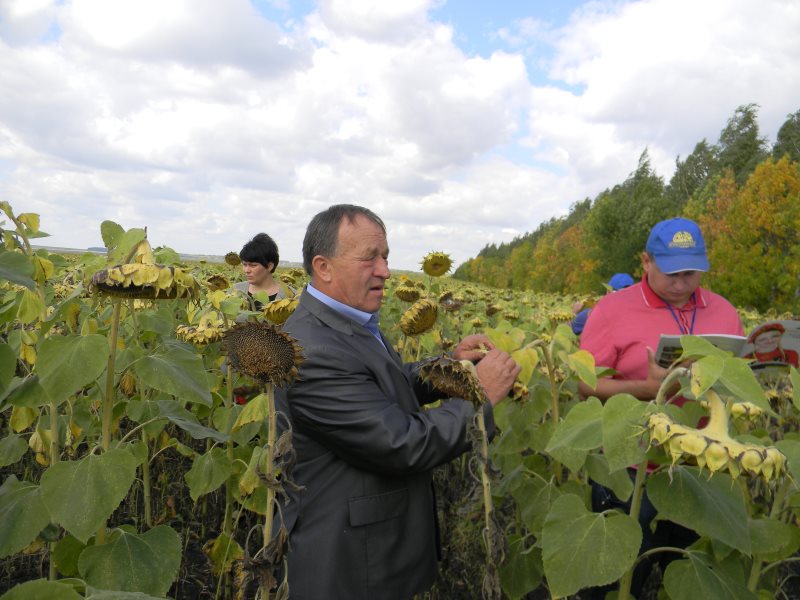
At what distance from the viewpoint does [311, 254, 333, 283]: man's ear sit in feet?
6.33

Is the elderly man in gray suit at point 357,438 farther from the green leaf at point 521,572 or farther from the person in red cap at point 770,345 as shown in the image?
the person in red cap at point 770,345

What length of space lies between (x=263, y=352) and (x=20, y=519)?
30.9 inches

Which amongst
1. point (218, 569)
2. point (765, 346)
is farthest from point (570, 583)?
point (218, 569)

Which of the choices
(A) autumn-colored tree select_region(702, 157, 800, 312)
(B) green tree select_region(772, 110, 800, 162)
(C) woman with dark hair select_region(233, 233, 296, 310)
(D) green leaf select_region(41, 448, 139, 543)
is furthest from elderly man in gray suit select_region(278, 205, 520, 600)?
(B) green tree select_region(772, 110, 800, 162)

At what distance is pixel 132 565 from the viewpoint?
5.35 feet

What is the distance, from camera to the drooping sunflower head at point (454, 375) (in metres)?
1.54

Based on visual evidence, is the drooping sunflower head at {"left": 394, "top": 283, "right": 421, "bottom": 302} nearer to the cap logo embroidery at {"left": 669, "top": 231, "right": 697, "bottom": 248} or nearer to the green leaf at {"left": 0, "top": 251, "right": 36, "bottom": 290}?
the cap logo embroidery at {"left": 669, "top": 231, "right": 697, "bottom": 248}

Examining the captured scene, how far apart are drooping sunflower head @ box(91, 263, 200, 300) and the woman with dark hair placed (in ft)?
8.75

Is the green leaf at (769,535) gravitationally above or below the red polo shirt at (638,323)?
below

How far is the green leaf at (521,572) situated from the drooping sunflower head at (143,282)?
134 cm

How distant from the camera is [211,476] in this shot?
2322 millimetres

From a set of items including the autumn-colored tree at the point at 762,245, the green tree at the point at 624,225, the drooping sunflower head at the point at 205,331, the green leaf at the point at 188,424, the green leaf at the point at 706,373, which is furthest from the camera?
the green tree at the point at 624,225

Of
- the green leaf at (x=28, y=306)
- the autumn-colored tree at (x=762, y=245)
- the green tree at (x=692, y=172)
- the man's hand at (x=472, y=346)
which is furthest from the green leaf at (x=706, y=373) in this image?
the green tree at (x=692, y=172)

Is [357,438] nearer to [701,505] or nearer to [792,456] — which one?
[701,505]
